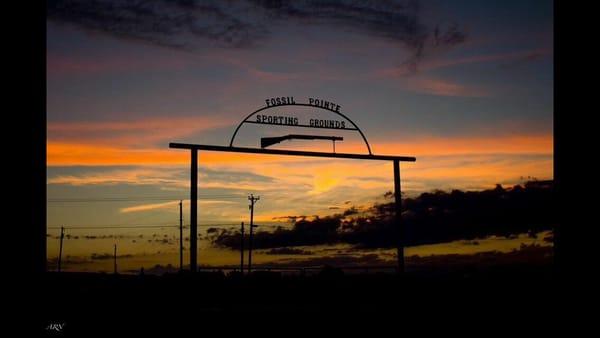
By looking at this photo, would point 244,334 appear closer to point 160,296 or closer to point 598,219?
point 598,219

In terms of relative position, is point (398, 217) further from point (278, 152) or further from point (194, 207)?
point (194, 207)

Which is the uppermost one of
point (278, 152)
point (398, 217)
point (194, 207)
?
point (278, 152)

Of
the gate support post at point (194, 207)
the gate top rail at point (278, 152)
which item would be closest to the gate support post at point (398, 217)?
the gate top rail at point (278, 152)

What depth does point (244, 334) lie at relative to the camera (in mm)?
10547

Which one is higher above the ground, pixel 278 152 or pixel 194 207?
pixel 278 152

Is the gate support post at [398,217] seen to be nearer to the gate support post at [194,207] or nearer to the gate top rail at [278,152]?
the gate top rail at [278,152]

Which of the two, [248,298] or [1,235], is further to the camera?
[248,298]

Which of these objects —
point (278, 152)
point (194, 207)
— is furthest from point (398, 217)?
point (194, 207)

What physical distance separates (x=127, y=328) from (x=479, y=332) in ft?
19.1

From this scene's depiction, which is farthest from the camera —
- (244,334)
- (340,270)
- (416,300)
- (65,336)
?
(340,270)

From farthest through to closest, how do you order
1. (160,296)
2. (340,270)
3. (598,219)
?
(340,270)
(160,296)
(598,219)

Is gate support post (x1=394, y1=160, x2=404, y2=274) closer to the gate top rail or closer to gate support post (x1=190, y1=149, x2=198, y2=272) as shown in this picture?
the gate top rail

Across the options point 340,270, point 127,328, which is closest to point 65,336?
point 127,328

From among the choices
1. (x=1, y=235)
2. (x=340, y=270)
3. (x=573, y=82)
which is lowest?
(x=340, y=270)
